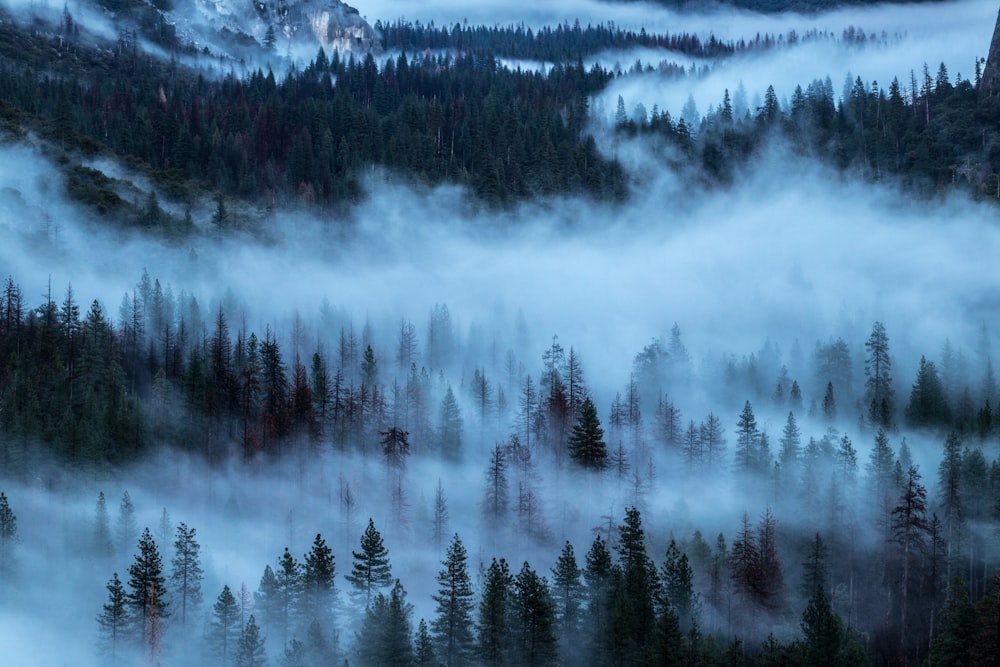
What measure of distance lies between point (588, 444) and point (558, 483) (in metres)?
8.44

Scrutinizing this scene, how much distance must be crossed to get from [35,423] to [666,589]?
66.3m

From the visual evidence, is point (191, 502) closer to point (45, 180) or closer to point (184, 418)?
point (184, 418)

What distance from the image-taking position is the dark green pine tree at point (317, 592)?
3708 inches

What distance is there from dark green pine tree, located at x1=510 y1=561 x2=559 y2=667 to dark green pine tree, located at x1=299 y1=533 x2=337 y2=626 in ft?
51.1

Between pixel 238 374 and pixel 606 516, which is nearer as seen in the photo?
pixel 606 516

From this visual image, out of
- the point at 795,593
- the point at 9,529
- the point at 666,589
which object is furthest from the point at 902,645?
the point at 9,529

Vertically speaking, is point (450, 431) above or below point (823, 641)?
below

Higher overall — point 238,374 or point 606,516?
point 238,374

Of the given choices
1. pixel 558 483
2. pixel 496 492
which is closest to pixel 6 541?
pixel 496 492

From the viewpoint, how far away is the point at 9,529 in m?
107

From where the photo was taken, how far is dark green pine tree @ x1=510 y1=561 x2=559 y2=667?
290 ft

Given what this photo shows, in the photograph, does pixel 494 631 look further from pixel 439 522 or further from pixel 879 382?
pixel 879 382

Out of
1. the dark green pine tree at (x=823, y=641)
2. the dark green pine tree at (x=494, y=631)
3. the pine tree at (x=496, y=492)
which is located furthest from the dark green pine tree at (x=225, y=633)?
the pine tree at (x=496, y=492)

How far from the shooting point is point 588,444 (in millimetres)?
129000
